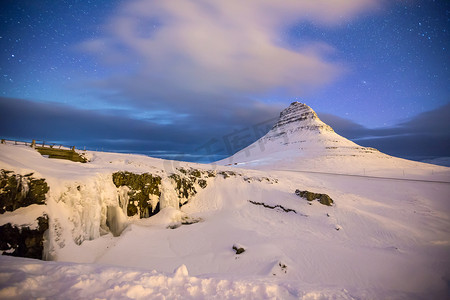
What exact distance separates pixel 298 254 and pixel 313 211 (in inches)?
325

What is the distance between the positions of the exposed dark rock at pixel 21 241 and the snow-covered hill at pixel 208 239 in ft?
0.70

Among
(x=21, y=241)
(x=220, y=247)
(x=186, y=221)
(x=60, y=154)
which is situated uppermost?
(x=60, y=154)

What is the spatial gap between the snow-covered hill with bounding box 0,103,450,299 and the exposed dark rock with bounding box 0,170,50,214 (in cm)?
11

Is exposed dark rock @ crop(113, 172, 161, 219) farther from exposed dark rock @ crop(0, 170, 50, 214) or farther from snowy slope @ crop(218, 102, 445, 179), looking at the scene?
snowy slope @ crop(218, 102, 445, 179)

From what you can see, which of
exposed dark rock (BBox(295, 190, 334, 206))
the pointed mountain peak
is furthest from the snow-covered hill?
the pointed mountain peak

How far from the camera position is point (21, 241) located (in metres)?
6.92

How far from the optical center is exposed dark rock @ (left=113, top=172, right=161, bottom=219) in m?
13.2

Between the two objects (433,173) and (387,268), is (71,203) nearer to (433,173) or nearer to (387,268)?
(387,268)

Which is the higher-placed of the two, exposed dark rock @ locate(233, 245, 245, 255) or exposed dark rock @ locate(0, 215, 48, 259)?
exposed dark rock @ locate(0, 215, 48, 259)

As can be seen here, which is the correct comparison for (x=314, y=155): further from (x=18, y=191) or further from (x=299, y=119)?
(x=18, y=191)

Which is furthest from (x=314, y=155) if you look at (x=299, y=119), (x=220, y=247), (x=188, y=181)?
(x=220, y=247)

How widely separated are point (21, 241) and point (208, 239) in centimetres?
911

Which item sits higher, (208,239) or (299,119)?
(299,119)

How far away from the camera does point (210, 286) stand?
14.3ft
